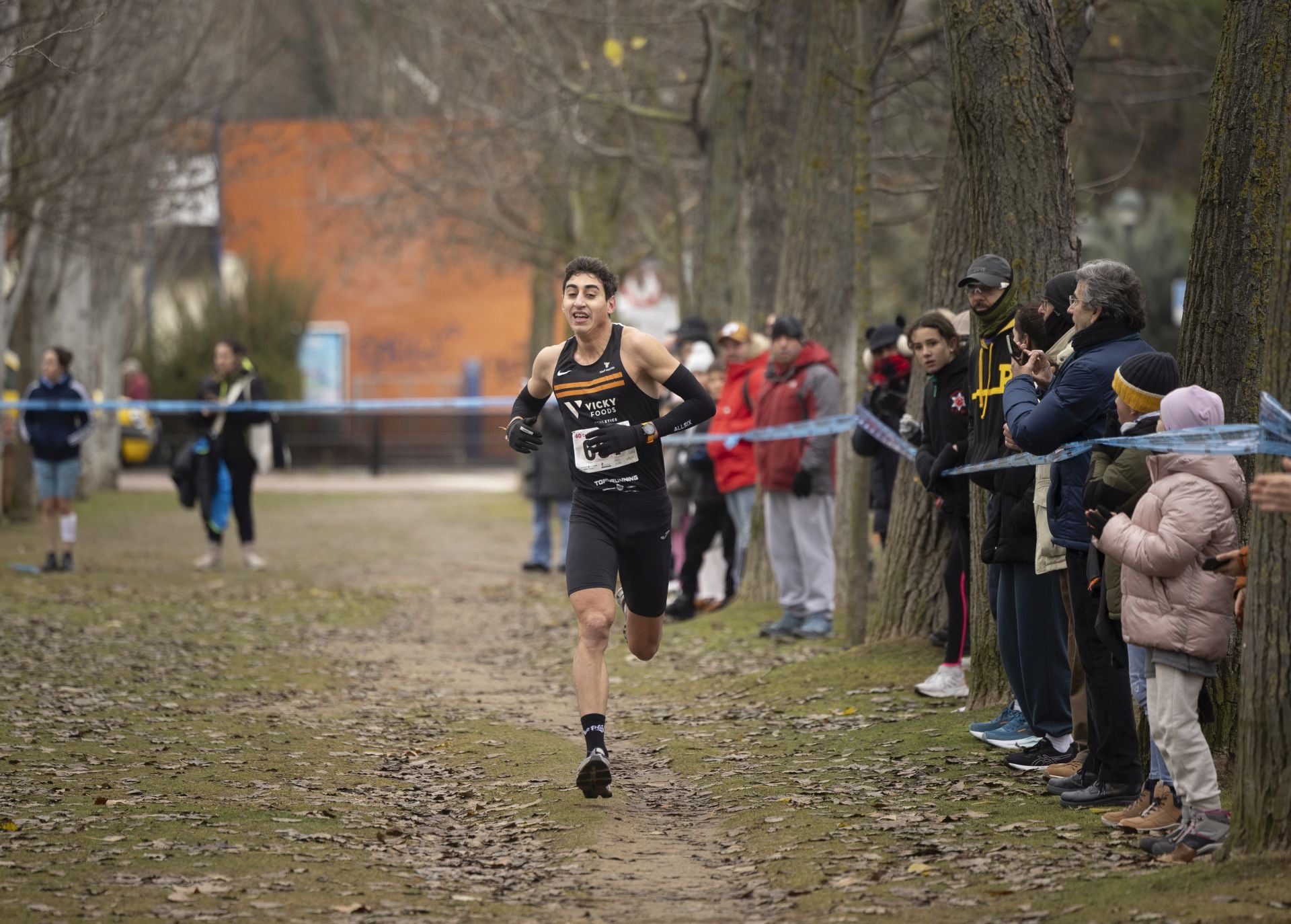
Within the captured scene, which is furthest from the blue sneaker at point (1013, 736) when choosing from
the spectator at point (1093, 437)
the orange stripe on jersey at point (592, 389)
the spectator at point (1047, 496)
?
the orange stripe on jersey at point (592, 389)

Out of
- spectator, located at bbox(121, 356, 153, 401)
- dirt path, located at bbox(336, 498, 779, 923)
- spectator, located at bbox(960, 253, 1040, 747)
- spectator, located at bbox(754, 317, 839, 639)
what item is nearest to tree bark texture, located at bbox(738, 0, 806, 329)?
spectator, located at bbox(754, 317, 839, 639)

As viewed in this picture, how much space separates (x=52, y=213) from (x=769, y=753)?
48.6 ft

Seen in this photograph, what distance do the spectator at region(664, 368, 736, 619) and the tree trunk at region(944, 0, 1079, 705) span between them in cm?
A: 564

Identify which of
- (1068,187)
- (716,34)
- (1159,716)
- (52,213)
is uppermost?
(716,34)

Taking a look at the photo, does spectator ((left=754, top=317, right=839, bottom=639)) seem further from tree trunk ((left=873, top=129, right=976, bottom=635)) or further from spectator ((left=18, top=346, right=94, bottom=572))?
spectator ((left=18, top=346, right=94, bottom=572))

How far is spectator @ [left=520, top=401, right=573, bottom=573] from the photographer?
17.5 metres

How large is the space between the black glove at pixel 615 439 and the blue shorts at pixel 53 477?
1074 centimetres

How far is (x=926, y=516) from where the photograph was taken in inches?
417

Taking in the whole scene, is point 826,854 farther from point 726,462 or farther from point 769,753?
point 726,462

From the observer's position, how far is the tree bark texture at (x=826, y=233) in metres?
13.3

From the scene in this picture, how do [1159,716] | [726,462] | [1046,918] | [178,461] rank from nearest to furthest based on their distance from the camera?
[1046,918], [1159,716], [726,462], [178,461]

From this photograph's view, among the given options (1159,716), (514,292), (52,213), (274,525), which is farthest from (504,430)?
(514,292)

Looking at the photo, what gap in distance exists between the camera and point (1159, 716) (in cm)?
605

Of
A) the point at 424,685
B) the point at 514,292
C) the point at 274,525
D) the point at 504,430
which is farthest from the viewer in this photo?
the point at 514,292
